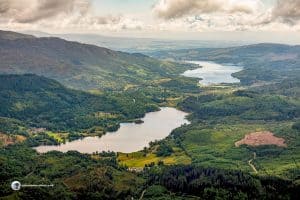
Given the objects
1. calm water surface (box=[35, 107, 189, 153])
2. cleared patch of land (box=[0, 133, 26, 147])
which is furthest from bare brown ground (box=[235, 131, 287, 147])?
cleared patch of land (box=[0, 133, 26, 147])

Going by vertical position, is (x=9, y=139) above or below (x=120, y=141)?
above

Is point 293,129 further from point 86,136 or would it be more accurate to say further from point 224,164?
point 86,136

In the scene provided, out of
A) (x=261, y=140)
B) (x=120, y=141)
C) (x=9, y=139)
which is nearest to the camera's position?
(x=261, y=140)

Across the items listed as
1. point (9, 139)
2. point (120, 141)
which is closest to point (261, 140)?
point (120, 141)

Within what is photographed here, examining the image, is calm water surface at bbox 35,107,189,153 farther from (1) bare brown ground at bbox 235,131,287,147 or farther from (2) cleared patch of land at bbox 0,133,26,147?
(1) bare brown ground at bbox 235,131,287,147

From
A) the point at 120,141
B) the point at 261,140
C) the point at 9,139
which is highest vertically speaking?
the point at 261,140

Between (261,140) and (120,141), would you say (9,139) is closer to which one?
(120,141)

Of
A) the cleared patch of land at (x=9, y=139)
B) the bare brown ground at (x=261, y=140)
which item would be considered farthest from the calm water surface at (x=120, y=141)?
the bare brown ground at (x=261, y=140)

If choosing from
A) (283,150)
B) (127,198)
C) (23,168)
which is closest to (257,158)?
(283,150)

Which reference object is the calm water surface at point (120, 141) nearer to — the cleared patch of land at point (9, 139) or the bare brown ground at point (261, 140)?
the cleared patch of land at point (9, 139)
